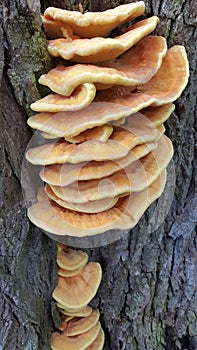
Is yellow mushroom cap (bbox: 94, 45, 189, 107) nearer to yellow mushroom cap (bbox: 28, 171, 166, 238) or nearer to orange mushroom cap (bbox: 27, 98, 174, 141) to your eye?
orange mushroom cap (bbox: 27, 98, 174, 141)

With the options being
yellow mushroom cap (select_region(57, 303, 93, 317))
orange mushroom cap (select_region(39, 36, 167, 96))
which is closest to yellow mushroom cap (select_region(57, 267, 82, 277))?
yellow mushroom cap (select_region(57, 303, 93, 317))

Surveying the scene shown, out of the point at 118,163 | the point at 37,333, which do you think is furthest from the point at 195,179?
the point at 37,333

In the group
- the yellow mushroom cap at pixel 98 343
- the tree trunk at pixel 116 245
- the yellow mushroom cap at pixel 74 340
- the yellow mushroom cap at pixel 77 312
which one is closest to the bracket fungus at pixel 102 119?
the tree trunk at pixel 116 245

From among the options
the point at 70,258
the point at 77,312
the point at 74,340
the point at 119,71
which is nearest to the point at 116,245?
the point at 70,258

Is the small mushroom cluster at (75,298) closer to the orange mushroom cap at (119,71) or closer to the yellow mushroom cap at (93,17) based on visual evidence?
the orange mushroom cap at (119,71)

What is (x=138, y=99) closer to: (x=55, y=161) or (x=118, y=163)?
(x=118, y=163)
